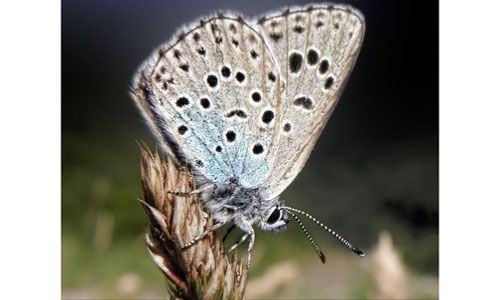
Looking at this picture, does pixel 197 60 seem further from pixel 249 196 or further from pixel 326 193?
pixel 326 193

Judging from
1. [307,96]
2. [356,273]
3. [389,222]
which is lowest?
[356,273]

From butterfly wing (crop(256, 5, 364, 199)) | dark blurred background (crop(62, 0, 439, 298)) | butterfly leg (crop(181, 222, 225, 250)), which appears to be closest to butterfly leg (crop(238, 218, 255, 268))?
butterfly wing (crop(256, 5, 364, 199))

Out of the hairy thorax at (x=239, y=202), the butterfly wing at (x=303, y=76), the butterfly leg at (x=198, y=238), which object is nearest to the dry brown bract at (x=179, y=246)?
the butterfly leg at (x=198, y=238)

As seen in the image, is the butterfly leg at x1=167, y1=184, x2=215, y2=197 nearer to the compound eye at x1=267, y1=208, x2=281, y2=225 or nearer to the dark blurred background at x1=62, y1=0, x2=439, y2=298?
the compound eye at x1=267, y1=208, x2=281, y2=225

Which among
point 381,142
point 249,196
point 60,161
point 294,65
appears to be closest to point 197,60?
point 294,65

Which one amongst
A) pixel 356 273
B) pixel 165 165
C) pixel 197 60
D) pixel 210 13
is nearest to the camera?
pixel 165 165

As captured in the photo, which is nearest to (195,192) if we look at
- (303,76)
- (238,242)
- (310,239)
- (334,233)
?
(238,242)

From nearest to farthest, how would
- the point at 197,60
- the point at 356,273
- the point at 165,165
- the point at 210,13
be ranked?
the point at 165,165 < the point at 197,60 < the point at 210,13 < the point at 356,273
